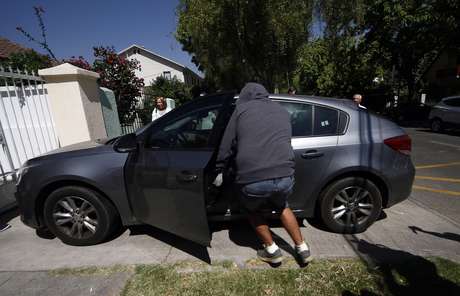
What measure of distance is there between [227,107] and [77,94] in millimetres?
3671

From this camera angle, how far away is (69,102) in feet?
18.0

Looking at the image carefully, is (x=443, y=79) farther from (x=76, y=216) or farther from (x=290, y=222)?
(x=76, y=216)

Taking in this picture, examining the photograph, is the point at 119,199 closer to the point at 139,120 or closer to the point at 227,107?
the point at 227,107

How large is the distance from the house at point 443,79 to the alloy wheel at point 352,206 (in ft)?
73.7

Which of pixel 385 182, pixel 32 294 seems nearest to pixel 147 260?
pixel 32 294

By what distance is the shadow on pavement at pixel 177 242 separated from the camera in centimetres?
316

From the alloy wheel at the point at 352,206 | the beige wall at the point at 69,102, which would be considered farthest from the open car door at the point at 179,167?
the beige wall at the point at 69,102

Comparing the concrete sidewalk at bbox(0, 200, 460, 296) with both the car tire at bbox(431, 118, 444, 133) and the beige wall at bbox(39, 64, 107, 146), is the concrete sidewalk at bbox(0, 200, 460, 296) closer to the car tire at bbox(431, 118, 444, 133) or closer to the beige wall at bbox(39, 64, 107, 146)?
the beige wall at bbox(39, 64, 107, 146)

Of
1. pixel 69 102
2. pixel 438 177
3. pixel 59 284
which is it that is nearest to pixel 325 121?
pixel 59 284

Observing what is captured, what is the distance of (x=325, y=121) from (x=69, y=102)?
15.4ft

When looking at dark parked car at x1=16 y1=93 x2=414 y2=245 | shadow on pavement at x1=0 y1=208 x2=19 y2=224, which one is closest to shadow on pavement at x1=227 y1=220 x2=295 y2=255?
dark parked car at x1=16 y1=93 x2=414 y2=245

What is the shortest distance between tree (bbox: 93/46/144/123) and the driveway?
531cm

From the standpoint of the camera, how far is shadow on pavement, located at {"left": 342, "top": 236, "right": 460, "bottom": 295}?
2.48m

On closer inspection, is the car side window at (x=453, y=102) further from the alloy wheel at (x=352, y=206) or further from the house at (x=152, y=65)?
the house at (x=152, y=65)
